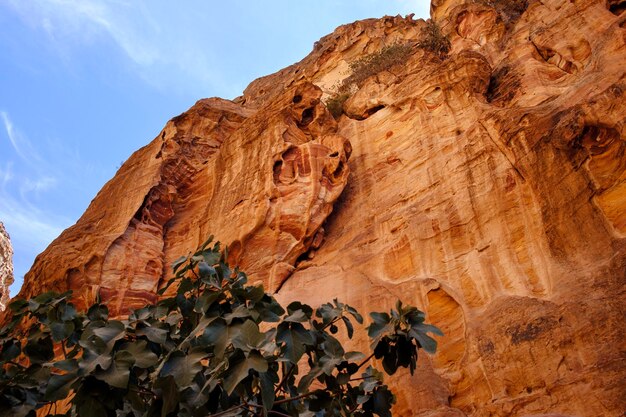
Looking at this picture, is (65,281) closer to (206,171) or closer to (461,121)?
(206,171)

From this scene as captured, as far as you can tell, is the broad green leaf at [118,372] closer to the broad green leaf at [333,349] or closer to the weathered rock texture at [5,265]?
the broad green leaf at [333,349]

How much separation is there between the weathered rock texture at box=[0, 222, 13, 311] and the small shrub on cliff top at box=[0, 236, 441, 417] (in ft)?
103

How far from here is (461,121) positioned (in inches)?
610

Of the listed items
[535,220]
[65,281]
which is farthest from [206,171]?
[535,220]

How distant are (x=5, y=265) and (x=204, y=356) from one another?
36657mm

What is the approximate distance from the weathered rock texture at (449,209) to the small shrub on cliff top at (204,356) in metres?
4.59

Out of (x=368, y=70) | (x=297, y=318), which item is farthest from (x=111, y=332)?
(x=368, y=70)

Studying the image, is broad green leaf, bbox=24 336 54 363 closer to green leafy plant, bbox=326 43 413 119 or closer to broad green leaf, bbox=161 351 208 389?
Answer: broad green leaf, bbox=161 351 208 389

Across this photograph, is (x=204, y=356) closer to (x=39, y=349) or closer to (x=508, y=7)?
(x=39, y=349)

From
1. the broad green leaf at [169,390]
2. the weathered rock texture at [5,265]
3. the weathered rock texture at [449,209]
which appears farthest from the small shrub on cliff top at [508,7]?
the weathered rock texture at [5,265]

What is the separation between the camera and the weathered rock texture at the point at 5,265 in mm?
34562

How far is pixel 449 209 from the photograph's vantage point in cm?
1338

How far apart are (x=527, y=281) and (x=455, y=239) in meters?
2.13

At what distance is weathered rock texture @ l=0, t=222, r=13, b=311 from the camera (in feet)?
113
